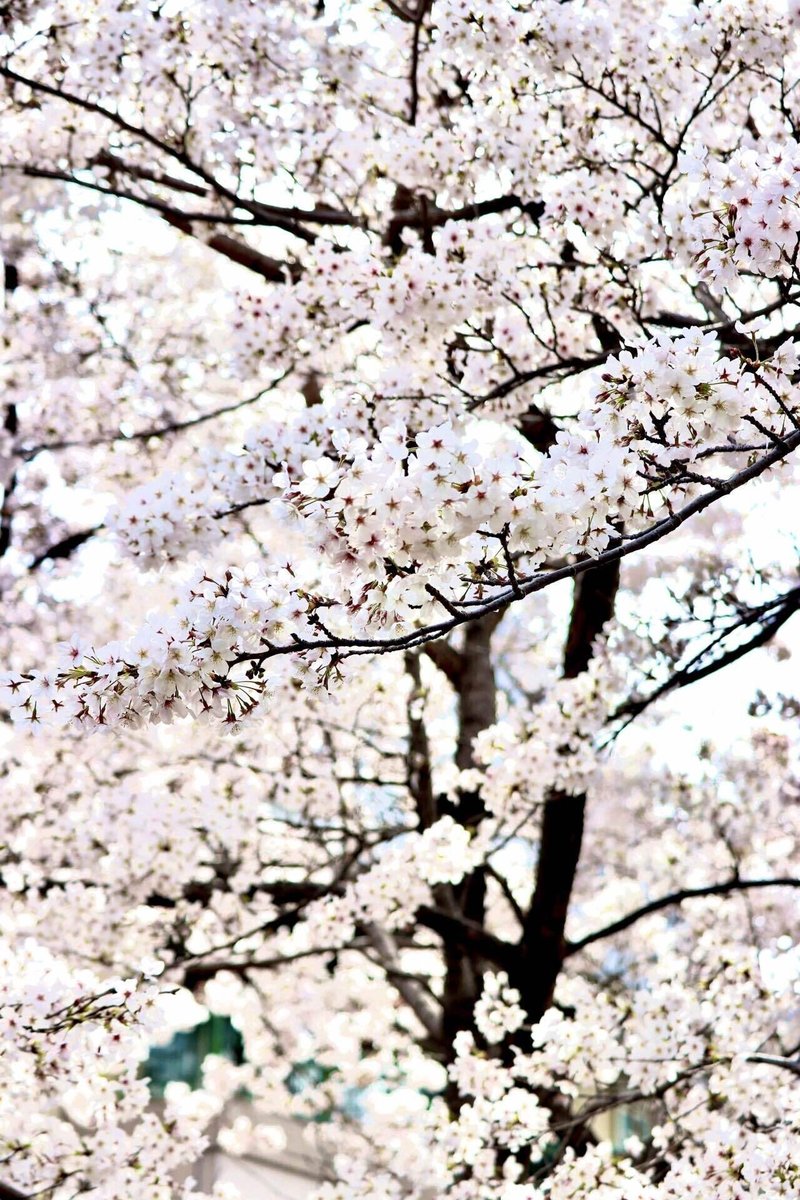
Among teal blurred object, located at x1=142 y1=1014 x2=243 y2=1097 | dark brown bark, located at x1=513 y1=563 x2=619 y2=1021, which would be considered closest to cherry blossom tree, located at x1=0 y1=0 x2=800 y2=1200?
dark brown bark, located at x1=513 y1=563 x2=619 y2=1021

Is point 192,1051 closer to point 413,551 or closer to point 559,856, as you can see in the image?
point 559,856

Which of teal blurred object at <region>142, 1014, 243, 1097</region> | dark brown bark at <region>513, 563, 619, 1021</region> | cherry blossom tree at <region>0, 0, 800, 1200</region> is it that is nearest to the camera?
cherry blossom tree at <region>0, 0, 800, 1200</region>

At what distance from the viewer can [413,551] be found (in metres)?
2.79

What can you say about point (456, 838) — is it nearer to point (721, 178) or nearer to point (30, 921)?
point (30, 921)

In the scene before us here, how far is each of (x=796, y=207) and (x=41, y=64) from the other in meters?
4.83

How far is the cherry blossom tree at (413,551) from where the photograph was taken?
2896 millimetres

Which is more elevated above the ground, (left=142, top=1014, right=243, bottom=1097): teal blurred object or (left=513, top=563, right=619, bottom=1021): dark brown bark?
(left=142, top=1014, right=243, bottom=1097): teal blurred object

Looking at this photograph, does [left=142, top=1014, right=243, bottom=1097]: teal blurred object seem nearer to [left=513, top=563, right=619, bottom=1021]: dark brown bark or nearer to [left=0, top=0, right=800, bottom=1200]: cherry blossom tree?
[left=0, top=0, right=800, bottom=1200]: cherry blossom tree

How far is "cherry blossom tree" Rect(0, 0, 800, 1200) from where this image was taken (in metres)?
2.90

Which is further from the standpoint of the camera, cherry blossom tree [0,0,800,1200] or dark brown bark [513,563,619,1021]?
dark brown bark [513,563,619,1021]

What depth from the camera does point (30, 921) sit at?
320 inches

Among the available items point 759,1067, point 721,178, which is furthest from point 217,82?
point 759,1067

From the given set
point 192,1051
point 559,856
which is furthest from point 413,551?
point 192,1051

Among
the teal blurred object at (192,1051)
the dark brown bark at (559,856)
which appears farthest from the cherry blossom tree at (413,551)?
the teal blurred object at (192,1051)
